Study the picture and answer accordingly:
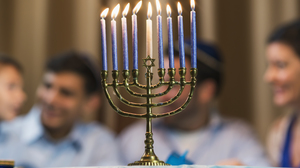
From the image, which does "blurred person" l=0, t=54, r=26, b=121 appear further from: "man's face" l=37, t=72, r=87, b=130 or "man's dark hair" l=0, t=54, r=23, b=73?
"man's face" l=37, t=72, r=87, b=130

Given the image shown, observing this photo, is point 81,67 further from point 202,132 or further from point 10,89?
point 202,132

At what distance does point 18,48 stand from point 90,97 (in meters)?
0.69

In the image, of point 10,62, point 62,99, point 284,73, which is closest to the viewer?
point 284,73

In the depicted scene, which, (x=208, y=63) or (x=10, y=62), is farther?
(x=10, y=62)

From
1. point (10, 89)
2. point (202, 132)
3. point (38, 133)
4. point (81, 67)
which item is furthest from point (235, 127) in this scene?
point (10, 89)

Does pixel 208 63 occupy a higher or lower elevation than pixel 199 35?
lower

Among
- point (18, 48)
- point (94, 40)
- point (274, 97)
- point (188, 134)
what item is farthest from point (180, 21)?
point (18, 48)

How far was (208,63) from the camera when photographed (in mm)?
2424

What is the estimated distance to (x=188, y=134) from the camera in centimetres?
236

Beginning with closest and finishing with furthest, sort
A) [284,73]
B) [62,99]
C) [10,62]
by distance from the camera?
1. [284,73]
2. [62,99]
3. [10,62]

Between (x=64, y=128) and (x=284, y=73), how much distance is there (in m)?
1.35

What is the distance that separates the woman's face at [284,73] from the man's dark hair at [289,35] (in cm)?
2

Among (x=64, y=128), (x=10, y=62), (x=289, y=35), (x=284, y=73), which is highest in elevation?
(x=289, y=35)

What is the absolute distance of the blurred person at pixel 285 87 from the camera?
2199 millimetres
